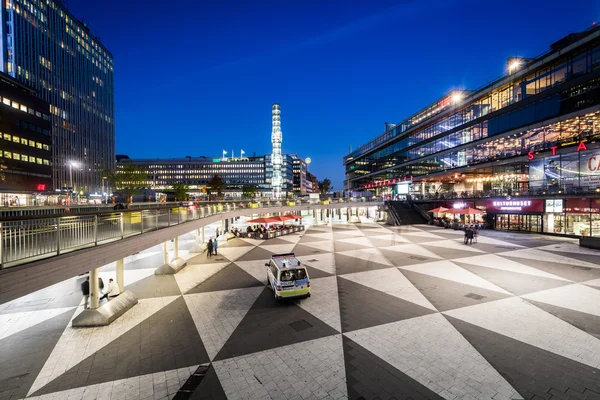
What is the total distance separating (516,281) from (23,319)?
79.0ft

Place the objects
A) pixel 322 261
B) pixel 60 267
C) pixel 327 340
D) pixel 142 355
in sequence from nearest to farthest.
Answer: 1. pixel 60 267
2. pixel 142 355
3. pixel 327 340
4. pixel 322 261

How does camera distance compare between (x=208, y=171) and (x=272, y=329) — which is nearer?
(x=272, y=329)

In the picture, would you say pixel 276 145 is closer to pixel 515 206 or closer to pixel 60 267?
pixel 515 206

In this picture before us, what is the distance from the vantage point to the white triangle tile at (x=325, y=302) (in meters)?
10.8

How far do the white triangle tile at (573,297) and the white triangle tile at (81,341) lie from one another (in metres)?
17.7

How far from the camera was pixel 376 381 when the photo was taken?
711 cm

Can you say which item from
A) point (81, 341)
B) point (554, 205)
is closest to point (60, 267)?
point (81, 341)

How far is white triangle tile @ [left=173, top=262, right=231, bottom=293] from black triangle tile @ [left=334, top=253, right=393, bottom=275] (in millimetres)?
8531

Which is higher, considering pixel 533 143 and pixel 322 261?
pixel 533 143

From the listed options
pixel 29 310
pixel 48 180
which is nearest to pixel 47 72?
pixel 48 180

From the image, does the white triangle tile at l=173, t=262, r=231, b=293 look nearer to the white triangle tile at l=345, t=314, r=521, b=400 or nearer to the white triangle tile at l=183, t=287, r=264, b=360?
the white triangle tile at l=183, t=287, r=264, b=360

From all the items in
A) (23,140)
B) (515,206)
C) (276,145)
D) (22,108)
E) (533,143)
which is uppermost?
(276,145)

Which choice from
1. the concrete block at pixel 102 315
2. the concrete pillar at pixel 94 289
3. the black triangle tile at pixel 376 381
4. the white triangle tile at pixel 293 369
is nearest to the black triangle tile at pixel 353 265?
the white triangle tile at pixel 293 369

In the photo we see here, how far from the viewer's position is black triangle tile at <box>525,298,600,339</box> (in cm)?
956
